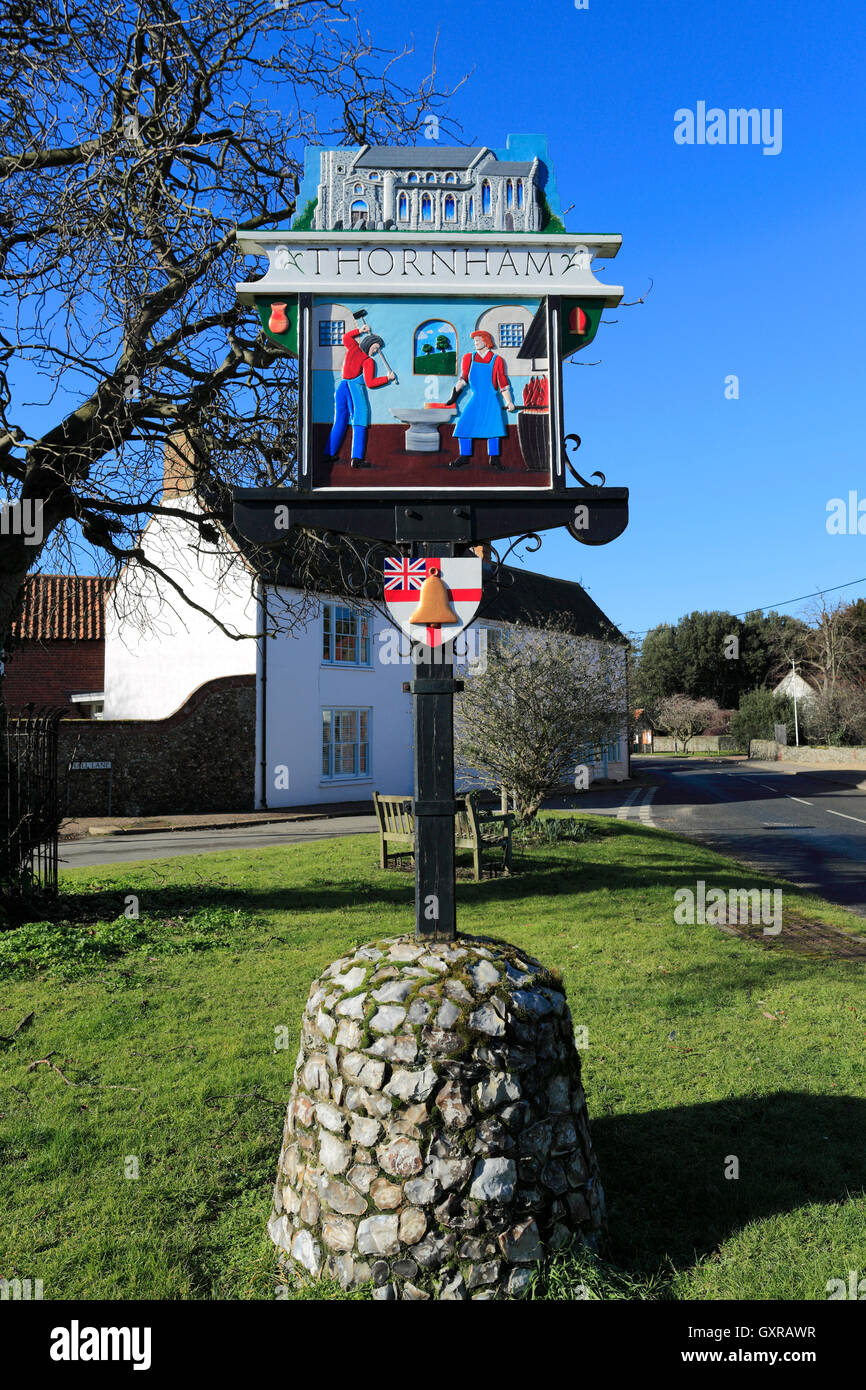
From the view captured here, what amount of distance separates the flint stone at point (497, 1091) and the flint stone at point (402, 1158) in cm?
27

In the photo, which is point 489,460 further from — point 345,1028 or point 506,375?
point 345,1028

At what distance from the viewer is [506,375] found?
365 cm

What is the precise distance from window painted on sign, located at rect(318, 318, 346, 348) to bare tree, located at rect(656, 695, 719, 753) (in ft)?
216

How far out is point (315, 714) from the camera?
76.1ft

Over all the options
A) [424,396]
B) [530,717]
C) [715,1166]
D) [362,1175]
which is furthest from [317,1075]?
[530,717]

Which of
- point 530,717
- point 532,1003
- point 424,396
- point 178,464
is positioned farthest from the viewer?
point 530,717

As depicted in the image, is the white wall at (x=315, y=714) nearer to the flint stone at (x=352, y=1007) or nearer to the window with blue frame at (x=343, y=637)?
the window with blue frame at (x=343, y=637)

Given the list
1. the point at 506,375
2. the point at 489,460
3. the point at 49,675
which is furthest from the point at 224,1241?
the point at 49,675

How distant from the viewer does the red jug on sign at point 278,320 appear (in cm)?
364

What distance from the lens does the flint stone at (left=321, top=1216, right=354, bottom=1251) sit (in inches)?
112

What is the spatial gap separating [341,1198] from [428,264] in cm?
367

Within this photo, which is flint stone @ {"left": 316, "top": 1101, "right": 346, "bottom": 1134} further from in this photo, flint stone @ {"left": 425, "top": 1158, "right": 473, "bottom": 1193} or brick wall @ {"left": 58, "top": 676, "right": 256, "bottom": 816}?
brick wall @ {"left": 58, "top": 676, "right": 256, "bottom": 816}

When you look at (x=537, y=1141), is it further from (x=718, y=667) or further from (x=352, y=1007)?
(x=718, y=667)

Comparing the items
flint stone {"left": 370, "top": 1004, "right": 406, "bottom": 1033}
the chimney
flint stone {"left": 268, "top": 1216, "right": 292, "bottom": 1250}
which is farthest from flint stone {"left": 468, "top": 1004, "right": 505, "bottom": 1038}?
the chimney
